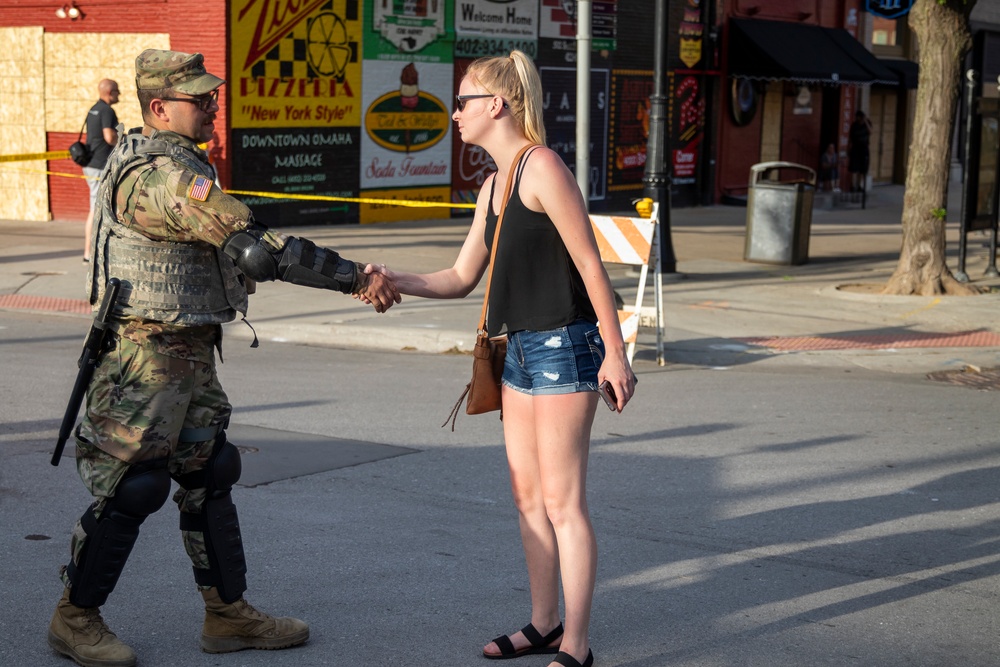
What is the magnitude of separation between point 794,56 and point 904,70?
520 cm

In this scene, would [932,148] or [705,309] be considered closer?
[705,309]

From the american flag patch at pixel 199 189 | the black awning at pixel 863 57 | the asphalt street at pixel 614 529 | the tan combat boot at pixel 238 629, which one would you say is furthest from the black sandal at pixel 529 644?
the black awning at pixel 863 57

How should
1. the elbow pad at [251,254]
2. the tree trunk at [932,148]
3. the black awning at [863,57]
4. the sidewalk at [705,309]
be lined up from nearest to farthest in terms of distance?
the elbow pad at [251,254] < the sidewalk at [705,309] < the tree trunk at [932,148] < the black awning at [863,57]

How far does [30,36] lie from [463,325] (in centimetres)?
1087

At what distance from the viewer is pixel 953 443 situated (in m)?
7.55

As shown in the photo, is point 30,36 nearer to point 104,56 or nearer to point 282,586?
point 104,56

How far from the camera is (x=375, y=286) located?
4.04m

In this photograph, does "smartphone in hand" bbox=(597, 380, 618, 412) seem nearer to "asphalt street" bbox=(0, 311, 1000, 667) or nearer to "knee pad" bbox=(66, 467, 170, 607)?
"asphalt street" bbox=(0, 311, 1000, 667)

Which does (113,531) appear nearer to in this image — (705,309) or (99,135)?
(705,309)

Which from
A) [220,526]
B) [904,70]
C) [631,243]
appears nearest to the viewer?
[220,526]

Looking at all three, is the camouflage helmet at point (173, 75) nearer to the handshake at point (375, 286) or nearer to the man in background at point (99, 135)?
the handshake at point (375, 286)

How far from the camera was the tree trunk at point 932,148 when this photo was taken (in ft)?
44.8

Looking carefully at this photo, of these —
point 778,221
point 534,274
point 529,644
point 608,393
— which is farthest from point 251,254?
point 778,221

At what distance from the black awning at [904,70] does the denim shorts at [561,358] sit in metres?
27.0
